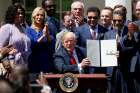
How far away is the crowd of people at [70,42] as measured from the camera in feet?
22.9

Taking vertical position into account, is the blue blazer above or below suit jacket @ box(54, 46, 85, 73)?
above

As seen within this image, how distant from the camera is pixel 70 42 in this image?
704cm

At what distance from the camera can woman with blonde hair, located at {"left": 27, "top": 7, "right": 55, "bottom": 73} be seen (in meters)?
7.29

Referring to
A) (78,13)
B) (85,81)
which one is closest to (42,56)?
(78,13)

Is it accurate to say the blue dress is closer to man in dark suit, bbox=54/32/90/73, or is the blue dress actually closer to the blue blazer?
man in dark suit, bbox=54/32/90/73

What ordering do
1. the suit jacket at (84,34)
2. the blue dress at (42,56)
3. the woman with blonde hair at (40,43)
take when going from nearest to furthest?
the woman with blonde hair at (40,43)
the blue dress at (42,56)
the suit jacket at (84,34)

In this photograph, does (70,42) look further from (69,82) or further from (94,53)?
(69,82)

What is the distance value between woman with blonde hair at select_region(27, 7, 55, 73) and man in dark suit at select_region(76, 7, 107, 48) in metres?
0.44

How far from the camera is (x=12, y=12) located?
6992 mm

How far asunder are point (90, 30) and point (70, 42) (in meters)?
0.72

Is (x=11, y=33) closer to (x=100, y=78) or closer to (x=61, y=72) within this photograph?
(x=61, y=72)

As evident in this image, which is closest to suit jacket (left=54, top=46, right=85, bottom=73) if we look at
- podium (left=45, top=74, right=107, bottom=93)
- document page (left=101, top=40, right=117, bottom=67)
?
document page (left=101, top=40, right=117, bottom=67)

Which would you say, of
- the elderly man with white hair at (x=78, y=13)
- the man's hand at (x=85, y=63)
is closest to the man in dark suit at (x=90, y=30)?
the elderly man with white hair at (x=78, y=13)

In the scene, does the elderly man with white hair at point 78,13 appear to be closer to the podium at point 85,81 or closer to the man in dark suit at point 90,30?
the man in dark suit at point 90,30
